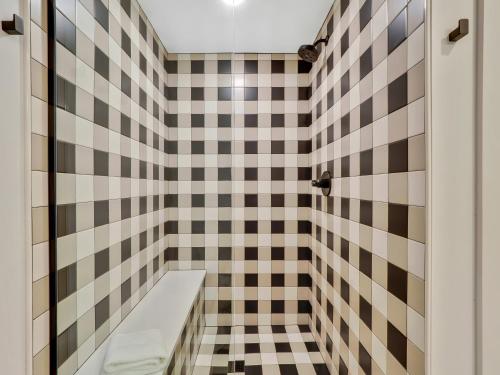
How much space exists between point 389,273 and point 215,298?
598mm

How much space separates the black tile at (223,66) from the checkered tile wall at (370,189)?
0.47 metres

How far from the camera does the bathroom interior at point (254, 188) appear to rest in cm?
61

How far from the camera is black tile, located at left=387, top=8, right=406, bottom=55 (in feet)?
2.41

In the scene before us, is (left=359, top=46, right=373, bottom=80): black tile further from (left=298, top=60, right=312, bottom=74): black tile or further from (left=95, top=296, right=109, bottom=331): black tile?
(left=95, top=296, right=109, bottom=331): black tile

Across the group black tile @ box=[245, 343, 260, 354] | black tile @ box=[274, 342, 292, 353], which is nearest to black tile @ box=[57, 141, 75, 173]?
black tile @ box=[245, 343, 260, 354]

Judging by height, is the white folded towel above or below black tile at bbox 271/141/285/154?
below

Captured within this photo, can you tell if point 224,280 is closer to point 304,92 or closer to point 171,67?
point 171,67

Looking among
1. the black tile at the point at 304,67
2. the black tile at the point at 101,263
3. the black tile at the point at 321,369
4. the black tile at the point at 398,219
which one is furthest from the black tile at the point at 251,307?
the black tile at the point at 304,67

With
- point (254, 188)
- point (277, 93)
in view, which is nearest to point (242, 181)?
point (254, 188)

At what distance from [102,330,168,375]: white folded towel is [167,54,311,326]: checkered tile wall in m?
0.21

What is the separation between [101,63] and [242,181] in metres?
0.69
